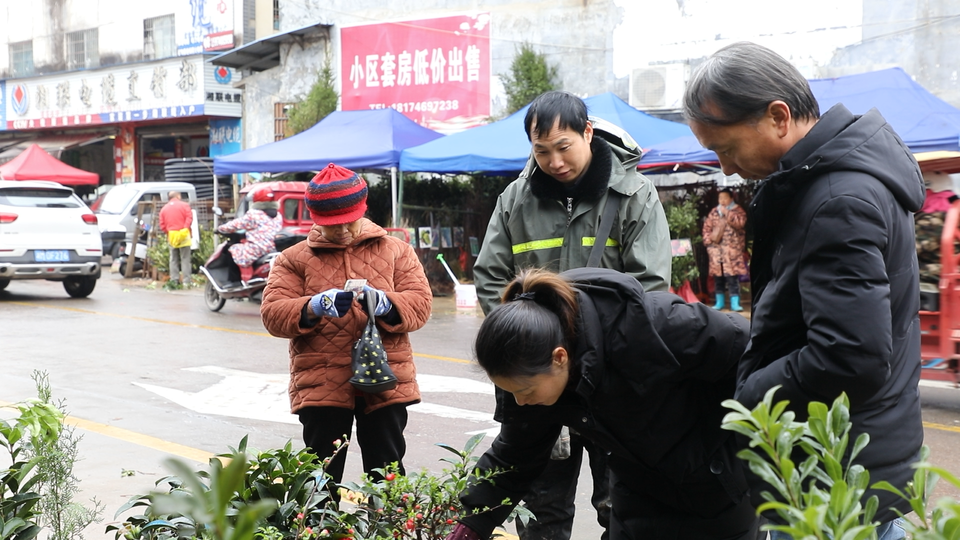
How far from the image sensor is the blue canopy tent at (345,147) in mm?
14109

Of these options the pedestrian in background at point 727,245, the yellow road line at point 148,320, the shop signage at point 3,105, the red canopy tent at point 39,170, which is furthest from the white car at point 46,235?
the shop signage at point 3,105

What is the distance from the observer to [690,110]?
2.15 meters

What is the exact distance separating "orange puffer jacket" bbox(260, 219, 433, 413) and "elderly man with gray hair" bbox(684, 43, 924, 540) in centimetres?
194

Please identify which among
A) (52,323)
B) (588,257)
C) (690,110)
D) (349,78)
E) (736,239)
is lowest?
(52,323)

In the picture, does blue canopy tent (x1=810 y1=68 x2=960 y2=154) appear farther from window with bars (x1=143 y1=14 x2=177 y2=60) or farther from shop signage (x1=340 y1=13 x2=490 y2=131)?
window with bars (x1=143 y1=14 x2=177 y2=60)

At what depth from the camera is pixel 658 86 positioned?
15031 millimetres

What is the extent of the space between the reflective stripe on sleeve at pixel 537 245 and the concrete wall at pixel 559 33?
12.8m

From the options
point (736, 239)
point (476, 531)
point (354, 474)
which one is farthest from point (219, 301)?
point (476, 531)

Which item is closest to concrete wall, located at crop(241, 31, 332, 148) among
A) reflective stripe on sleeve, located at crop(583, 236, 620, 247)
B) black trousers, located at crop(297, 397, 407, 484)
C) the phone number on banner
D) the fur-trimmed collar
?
the phone number on banner

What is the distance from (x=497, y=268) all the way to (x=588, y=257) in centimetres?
37

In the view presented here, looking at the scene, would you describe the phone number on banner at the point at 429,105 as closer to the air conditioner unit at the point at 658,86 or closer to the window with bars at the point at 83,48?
the air conditioner unit at the point at 658,86

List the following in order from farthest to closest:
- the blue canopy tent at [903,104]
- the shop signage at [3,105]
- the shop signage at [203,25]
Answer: the shop signage at [3,105] < the shop signage at [203,25] < the blue canopy tent at [903,104]

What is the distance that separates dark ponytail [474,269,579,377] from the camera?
221 cm

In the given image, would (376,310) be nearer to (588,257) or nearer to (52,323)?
(588,257)
